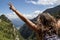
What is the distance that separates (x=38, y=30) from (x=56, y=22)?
71cm

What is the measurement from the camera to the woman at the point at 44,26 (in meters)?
9.03

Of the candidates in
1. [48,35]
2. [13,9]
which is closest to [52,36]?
[48,35]

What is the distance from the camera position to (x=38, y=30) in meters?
9.05

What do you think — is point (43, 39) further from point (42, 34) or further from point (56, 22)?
point (56, 22)

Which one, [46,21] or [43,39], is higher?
[46,21]

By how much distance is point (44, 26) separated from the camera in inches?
358

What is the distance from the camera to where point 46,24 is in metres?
9.18

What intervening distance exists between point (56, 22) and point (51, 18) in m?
0.25

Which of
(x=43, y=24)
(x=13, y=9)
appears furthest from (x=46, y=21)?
(x=13, y=9)

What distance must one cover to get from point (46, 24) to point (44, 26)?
0.43ft

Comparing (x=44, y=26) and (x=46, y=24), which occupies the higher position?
(x=46, y=24)

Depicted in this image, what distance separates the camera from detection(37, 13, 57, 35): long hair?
9.04 meters

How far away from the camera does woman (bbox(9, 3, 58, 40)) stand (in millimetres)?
9031

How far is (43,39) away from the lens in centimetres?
902
